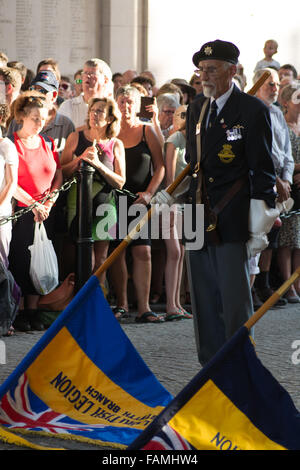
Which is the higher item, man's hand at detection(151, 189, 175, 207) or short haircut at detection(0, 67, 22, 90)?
short haircut at detection(0, 67, 22, 90)

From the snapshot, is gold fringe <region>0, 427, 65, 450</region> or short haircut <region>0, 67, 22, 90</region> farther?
short haircut <region>0, 67, 22, 90</region>

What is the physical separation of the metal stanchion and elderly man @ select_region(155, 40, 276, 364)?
2.87 meters

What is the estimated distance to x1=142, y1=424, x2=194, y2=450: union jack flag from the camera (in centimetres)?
480

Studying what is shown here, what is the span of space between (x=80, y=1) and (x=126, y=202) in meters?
7.78

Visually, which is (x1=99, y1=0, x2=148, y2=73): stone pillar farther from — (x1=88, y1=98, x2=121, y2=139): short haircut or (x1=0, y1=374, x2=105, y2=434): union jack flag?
(x1=0, y1=374, x2=105, y2=434): union jack flag

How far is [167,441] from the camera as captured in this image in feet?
15.9

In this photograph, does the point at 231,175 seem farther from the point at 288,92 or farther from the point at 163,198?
the point at 288,92

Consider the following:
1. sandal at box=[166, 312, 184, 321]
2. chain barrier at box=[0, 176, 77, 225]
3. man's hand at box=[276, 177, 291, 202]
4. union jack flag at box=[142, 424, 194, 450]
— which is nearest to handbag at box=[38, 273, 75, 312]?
chain barrier at box=[0, 176, 77, 225]

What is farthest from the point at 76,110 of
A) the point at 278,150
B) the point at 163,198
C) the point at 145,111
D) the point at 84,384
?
the point at 84,384

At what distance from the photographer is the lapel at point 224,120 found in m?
6.02

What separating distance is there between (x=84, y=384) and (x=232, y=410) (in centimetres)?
119

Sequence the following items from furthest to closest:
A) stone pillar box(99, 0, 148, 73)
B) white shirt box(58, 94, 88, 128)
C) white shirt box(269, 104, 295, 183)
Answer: stone pillar box(99, 0, 148, 73) → white shirt box(58, 94, 88, 128) → white shirt box(269, 104, 295, 183)

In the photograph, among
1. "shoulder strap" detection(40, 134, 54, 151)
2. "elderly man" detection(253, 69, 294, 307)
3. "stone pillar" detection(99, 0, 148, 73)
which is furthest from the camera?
"stone pillar" detection(99, 0, 148, 73)
